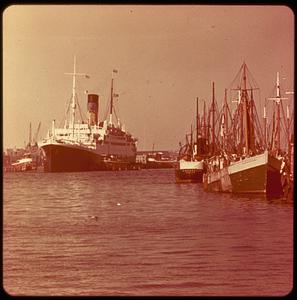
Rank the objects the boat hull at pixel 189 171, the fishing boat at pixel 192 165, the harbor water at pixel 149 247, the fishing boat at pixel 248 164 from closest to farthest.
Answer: the harbor water at pixel 149 247, the fishing boat at pixel 248 164, the fishing boat at pixel 192 165, the boat hull at pixel 189 171

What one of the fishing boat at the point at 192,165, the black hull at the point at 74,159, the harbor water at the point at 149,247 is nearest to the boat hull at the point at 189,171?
the fishing boat at the point at 192,165

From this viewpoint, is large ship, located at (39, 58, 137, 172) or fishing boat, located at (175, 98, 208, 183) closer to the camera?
large ship, located at (39, 58, 137, 172)

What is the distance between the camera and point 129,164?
1688 cm

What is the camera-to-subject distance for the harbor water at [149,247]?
543cm

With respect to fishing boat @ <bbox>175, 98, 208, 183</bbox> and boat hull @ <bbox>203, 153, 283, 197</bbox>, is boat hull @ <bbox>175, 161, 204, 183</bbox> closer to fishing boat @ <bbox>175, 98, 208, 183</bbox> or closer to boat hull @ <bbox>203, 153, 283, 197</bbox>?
fishing boat @ <bbox>175, 98, 208, 183</bbox>

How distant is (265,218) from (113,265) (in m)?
4.44

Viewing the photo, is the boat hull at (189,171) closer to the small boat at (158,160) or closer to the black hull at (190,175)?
the black hull at (190,175)

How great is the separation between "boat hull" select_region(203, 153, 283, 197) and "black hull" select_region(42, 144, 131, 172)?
2.39m

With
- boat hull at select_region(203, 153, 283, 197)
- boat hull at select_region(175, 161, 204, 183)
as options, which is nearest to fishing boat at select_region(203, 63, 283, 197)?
boat hull at select_region(203, 153, 283, 197)

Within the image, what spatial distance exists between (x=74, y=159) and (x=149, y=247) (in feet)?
33.4

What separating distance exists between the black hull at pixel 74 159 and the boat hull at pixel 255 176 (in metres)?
2.39

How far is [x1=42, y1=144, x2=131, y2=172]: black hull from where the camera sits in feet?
45.4

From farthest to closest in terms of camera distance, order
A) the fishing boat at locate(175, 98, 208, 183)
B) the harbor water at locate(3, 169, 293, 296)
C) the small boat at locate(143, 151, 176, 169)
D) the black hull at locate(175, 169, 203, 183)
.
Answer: the black hull at locate(175, 169, 203, 183) < the fishing boat at locate(175, 98, 208, 183) < the small boat at locate(143, 151, 176, 169) < the harbor water at locate(3, 169, 293, 296)

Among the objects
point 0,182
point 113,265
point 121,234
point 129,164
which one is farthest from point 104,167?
point 0,182
